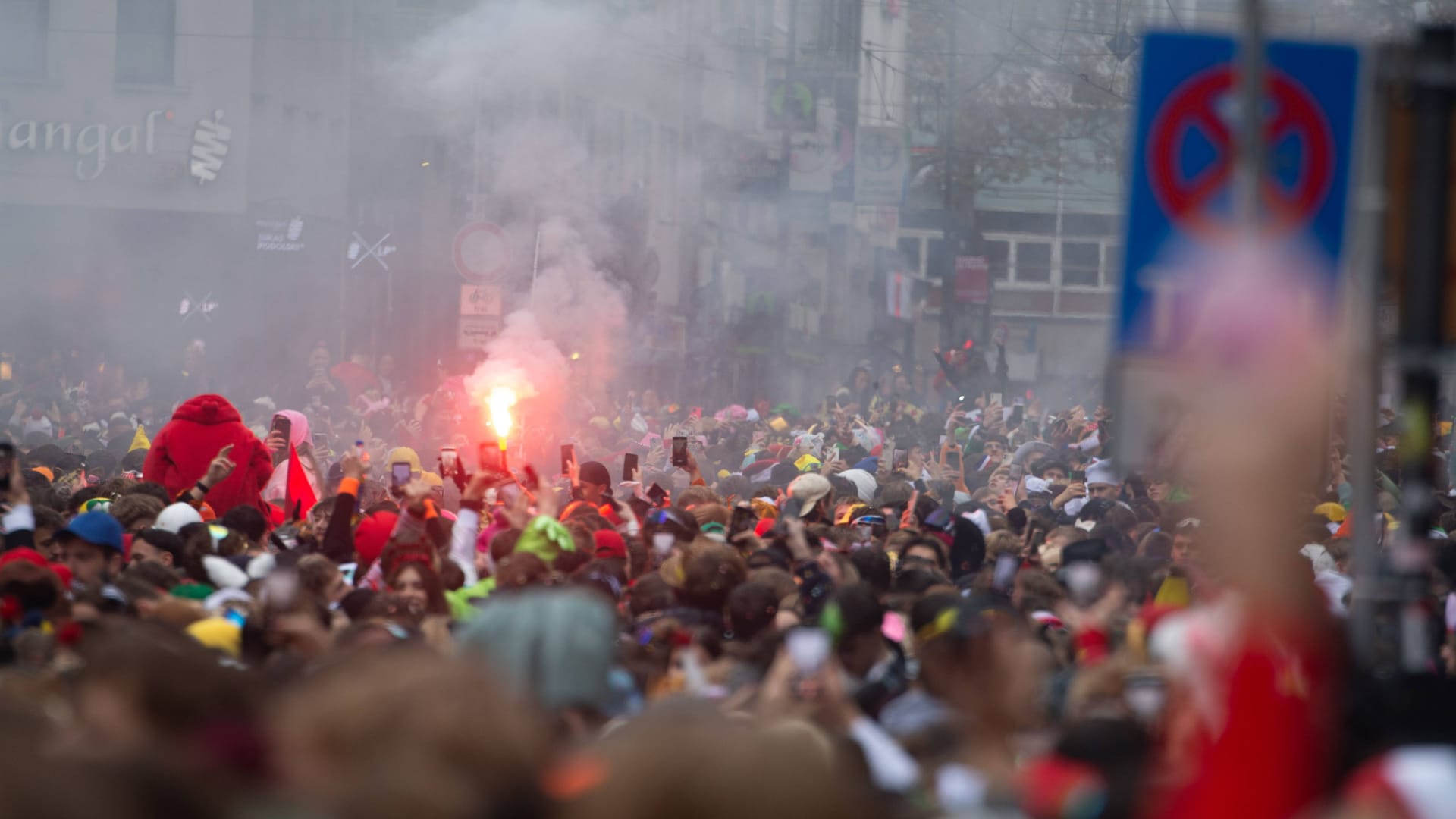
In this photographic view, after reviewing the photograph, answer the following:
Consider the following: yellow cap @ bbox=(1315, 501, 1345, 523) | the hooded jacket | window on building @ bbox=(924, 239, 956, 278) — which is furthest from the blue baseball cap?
window on building @ bbox=(924, 239, 956, 278)

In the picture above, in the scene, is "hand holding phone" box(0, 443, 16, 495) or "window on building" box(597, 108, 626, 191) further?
"window on building" box(597, 108, 626, 191)

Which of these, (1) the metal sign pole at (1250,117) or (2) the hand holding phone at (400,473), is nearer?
(1) the metal sign pole at (1250,117)

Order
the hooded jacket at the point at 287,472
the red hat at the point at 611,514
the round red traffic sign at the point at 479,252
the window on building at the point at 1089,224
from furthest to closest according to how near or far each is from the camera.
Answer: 1. the window on building at the point at 1089,224
2. the round red traffic sign at the point at 479,252
3. the hooded jacket at the point at 287,472
4. the red hat at the point at 611,514

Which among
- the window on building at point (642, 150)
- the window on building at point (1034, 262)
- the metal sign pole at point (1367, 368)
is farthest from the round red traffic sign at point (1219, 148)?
the window on building at point (1034, 262)

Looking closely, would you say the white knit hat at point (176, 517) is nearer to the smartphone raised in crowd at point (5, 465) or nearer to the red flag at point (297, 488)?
the smartphone raised in crowd at point (5, 465)

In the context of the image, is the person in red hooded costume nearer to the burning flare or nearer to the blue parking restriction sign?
the burning flare

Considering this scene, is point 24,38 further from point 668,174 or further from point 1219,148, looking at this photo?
point 1219,148

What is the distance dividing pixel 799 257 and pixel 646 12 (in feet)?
27.5

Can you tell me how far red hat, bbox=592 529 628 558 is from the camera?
292 inches

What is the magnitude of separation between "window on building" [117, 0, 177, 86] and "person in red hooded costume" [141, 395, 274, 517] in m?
21.6

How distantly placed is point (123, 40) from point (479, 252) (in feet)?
38.0

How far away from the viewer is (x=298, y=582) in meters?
5.12

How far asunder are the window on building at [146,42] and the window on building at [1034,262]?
1079 inches

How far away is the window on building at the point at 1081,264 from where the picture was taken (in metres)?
50.2
